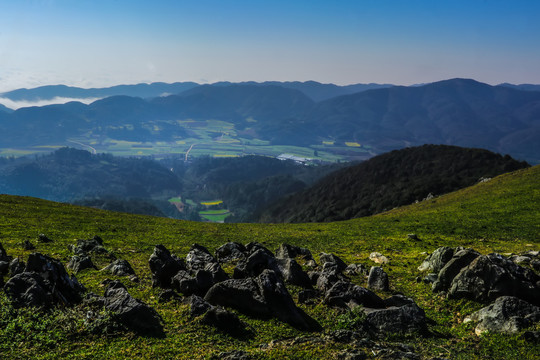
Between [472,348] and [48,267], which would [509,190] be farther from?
[48,267]

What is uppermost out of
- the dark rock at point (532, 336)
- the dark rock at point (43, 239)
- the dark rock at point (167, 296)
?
the dark rock at point (532, 336)

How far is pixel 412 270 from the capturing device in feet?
89.1

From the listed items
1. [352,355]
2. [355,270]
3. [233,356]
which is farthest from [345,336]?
[355,270]

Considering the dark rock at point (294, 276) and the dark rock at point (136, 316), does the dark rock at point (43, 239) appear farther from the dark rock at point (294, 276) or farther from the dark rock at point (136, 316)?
the dark rock at point (294, 276)

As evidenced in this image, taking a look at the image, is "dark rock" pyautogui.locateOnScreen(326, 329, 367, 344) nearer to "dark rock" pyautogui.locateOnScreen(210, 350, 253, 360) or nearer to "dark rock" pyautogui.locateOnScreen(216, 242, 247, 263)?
"dark rock" pyautogui.locateOnScreen(210, 350, 253, 360)

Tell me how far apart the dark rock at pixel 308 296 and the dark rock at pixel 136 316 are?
821 centimetres

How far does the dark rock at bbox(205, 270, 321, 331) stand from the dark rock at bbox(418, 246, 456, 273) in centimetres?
1365

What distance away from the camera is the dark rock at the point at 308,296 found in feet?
63.4

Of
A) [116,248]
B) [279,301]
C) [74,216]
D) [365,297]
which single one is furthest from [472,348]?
[74,216]

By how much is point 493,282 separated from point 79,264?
2686cm

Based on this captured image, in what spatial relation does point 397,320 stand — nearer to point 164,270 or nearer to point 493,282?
point 493,282

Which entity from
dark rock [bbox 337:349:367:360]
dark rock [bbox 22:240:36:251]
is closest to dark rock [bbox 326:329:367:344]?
dark rock [bbox 337:349:367:360]

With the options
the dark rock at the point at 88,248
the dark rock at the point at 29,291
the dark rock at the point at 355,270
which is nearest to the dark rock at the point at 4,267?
the dark rock at the point at 29,291

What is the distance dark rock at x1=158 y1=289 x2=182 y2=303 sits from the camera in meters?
18.2
